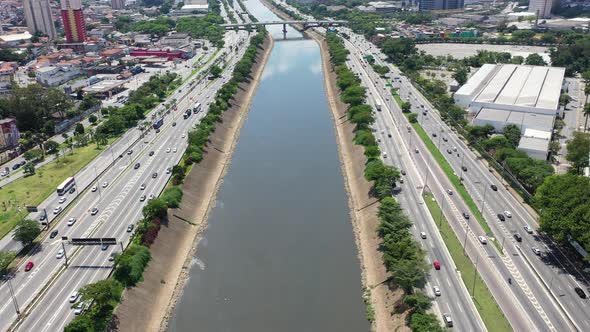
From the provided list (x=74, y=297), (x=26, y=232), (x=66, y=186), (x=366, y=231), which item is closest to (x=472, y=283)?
(x=366, y=231)

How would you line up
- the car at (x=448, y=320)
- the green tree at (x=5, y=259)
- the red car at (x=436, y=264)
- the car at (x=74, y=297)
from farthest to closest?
the red car at (x=436, y=264) → the green tree at (x=5, y=259) → the car at (x=74, y=297) → the car at (x=448, y=320)

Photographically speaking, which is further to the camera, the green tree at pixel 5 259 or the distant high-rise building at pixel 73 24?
the distant high-rise building at pixel 73 24

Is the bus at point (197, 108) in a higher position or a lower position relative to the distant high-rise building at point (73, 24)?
lower

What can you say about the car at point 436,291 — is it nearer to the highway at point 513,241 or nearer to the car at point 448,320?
the car at point 448,320

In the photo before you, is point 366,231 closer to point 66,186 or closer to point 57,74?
point 66,186

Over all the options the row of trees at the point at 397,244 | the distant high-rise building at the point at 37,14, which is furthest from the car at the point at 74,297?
the distant high-rise building at the point at 37,14

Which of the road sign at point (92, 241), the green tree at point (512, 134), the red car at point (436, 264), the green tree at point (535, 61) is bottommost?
the red car at point (436, 264)

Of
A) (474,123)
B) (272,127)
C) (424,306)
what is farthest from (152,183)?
(474,123)
